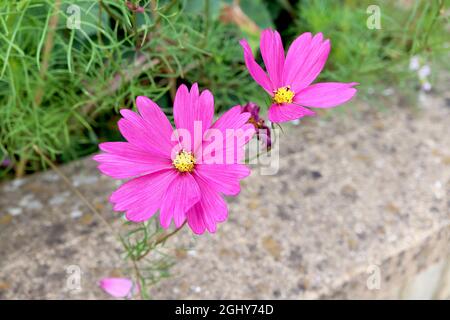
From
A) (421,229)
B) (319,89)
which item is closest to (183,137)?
(319,89)

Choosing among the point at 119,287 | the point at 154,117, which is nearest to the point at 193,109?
the point at 154,117

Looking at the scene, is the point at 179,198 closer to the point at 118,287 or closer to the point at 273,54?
the point at 273,54

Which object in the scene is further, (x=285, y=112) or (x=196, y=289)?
(x=196, y=289)

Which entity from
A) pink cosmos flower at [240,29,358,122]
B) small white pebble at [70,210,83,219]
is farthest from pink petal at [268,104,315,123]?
small white pebble at [70,210,83,219]

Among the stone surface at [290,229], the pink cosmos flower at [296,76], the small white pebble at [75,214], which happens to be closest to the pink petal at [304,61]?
the pink cosmos flower at [296,76]

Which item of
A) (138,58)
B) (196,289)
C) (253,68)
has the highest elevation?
(138,58)

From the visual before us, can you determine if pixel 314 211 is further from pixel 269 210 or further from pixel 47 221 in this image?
pixel 47 221

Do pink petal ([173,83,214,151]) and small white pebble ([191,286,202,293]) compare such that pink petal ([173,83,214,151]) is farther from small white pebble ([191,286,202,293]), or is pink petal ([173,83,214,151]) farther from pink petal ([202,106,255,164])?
small white pebble ([191,286,202,293])

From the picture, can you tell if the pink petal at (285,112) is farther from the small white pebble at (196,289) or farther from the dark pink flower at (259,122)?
the small white pebble at (196,289)

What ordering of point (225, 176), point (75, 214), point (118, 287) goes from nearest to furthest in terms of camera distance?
point (225, 176) < point (118, 287) < point (75, 214)
